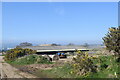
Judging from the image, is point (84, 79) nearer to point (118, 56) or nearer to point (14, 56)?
point (118, 56)

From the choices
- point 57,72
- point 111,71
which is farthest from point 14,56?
point 111,71

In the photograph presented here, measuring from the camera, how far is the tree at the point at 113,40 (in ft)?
42.4

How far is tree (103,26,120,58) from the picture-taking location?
1293 cm

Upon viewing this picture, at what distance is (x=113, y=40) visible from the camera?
518 inches

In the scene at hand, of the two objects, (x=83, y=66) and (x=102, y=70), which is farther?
(x=83, y=66)

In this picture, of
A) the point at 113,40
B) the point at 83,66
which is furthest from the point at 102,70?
the point at 113,40

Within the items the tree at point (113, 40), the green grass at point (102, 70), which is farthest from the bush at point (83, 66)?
the tree at point (113, 40)

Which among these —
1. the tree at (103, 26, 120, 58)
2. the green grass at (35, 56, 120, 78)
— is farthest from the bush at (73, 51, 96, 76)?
the tree at (103, 26, 120, 58)

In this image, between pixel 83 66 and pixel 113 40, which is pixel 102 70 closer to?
pixel 83 66

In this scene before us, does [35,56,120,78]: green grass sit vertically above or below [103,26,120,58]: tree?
below

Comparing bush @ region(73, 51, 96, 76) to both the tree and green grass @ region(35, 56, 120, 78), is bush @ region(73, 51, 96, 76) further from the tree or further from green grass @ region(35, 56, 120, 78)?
the tree

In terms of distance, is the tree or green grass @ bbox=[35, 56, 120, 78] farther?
the tree

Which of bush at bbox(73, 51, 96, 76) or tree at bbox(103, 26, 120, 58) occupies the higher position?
tree at bbox(103, 26, 120, 58)

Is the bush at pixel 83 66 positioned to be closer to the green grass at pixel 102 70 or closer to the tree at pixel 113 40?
the green grass at pixel 102 70
